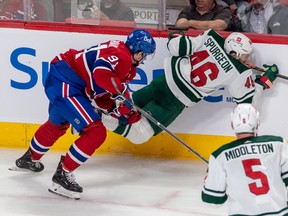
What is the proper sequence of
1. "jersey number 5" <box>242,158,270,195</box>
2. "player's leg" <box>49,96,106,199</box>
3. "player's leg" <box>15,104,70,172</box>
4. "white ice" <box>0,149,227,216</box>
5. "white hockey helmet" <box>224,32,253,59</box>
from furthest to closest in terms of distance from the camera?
"white hockey helmet" <box>224,32,253,59</box> → "player's leg" <box>15,104,70,172</box> → "player's leg" <box>49,96,106,199</box> → "white ice" <box>0,149,227,216</box> → "jersey number 5" <box>242,158,270,195</box>

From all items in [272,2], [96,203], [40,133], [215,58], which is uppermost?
[272,2]

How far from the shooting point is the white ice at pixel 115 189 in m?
4.30

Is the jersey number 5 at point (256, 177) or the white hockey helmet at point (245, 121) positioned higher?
the white hockey helmet at point (245, 121)

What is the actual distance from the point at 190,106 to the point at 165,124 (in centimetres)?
21

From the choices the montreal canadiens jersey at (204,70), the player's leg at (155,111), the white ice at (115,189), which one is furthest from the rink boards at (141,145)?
the montreal canadiens jersey at (204,70)

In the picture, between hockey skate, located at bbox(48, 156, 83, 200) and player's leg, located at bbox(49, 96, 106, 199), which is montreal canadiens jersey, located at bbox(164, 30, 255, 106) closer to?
player's leg, located at bbox(49, 96, 106, 199)

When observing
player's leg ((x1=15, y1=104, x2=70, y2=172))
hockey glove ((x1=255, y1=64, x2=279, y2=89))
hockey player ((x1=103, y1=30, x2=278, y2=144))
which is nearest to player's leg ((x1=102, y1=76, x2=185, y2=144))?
hockey player ((x1=103, y1=30, x2=278, y2=144))

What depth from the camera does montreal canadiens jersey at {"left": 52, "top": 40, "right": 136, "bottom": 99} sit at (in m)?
4.36

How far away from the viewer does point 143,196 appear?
4531 millimetres

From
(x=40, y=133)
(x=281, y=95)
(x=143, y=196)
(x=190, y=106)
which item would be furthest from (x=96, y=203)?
(x=281, y=95)

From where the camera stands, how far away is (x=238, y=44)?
480 cm

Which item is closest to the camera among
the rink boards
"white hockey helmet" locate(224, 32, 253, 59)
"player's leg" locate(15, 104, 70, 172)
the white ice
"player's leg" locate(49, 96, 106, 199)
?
the white ice

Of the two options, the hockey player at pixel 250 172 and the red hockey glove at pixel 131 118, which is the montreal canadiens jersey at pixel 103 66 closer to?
the red hockey glove at pixel 131 118

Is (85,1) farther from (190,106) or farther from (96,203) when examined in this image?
(96,203)
